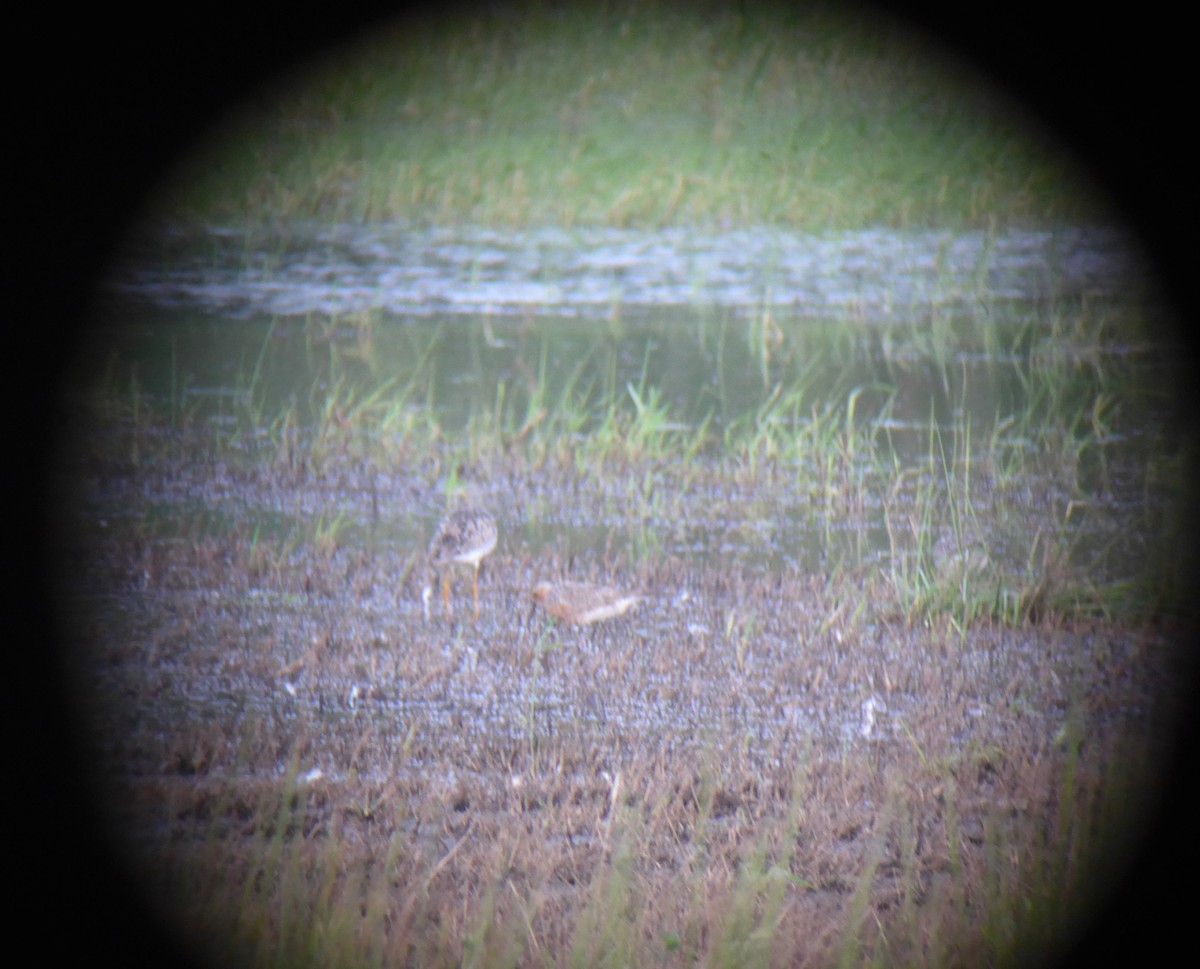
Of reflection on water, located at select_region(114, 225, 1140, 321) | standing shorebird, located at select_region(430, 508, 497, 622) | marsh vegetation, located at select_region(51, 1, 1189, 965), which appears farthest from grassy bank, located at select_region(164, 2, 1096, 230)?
standing shorebird, located at select_region(430, 508, 497, 622)

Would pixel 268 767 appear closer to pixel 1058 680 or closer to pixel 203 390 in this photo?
pixel 1058 680

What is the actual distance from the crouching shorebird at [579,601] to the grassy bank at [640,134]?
4005mm

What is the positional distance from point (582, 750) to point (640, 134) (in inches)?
210

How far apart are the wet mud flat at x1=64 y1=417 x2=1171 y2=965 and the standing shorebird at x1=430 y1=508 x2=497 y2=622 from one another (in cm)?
5

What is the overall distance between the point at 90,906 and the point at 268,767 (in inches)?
16.1

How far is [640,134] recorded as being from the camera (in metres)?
7.11

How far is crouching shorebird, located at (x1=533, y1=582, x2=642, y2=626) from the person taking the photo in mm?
2957

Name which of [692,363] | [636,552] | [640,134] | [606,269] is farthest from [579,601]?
[640,134]

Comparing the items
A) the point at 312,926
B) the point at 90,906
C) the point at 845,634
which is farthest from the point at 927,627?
the point at 90,906

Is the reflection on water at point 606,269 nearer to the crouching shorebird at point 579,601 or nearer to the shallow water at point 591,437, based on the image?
the shallow water at point 591,437

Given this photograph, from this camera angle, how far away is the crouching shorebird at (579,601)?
9.70 ft

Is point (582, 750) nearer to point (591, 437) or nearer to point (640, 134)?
point (591, 437)

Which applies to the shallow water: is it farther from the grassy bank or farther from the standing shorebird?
the grassy bank

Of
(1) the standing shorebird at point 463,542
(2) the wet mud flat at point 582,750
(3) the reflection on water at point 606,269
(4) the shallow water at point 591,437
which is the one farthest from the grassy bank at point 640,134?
(1) the standing shorebird at point 463,542
